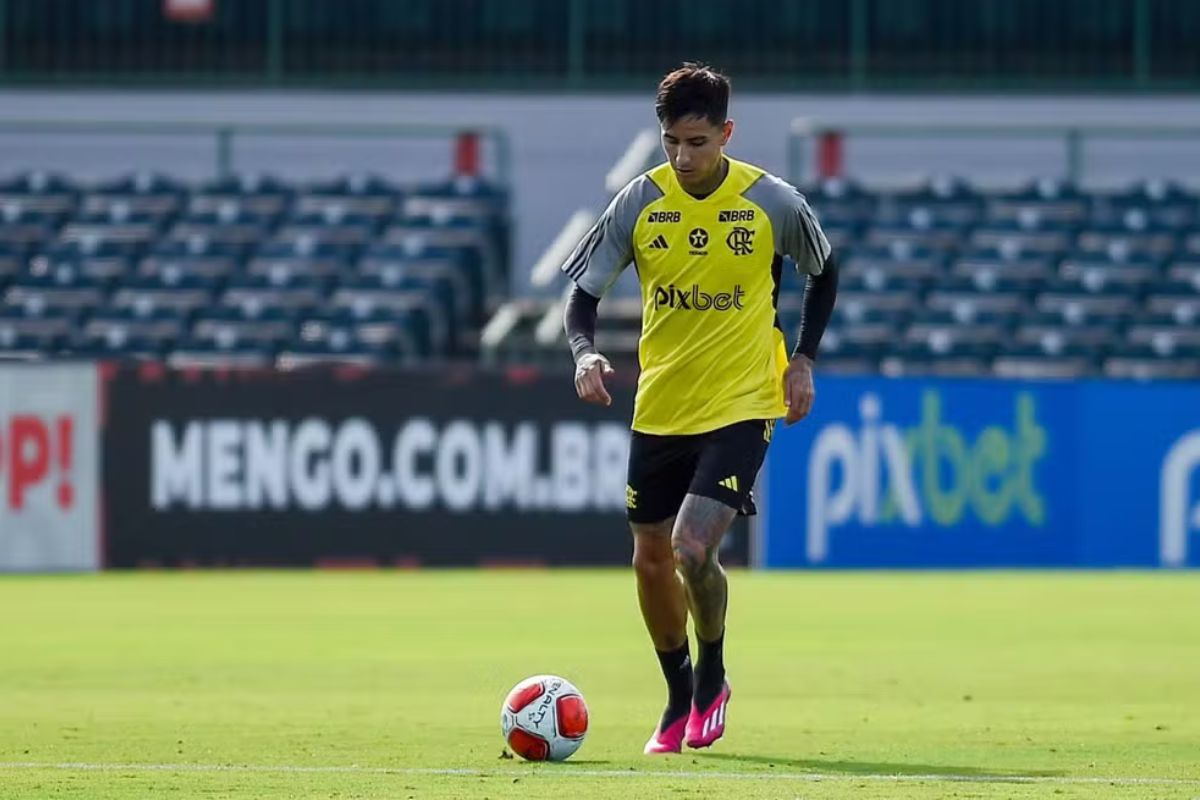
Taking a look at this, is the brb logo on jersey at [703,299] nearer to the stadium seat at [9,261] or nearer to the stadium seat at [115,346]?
the stadium seat at [115,346]

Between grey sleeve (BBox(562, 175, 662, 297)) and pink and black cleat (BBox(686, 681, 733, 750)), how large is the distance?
155cm

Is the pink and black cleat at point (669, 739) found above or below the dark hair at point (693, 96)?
below

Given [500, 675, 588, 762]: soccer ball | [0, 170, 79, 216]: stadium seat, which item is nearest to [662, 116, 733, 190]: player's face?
[500, 675, 588, 762]: soccer ball

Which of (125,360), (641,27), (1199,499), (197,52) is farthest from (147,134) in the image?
(1199,499)

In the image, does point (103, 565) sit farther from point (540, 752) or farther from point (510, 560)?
point (540, 752)

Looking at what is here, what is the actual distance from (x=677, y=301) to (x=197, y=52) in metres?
22.7

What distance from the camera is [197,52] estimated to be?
31047mm

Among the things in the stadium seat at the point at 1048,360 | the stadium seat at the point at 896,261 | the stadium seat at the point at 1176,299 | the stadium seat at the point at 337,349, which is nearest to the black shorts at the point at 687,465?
the stadium seat at the point at 337,349

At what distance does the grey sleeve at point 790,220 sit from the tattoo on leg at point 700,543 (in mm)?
988

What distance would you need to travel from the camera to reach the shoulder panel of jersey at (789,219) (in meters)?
9.20

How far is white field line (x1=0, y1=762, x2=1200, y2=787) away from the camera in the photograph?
8.21 metres

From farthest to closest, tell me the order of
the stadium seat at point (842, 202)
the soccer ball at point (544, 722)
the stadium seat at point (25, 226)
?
the stadium seat at point (25, 226) → the stadium seat at point (842, 202) → the soccer ball at point (544, 722)

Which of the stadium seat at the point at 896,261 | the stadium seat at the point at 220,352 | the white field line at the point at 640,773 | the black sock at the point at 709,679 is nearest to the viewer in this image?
the white field line at the point at 640,773

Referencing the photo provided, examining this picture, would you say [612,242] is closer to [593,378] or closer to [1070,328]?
[593,378]
